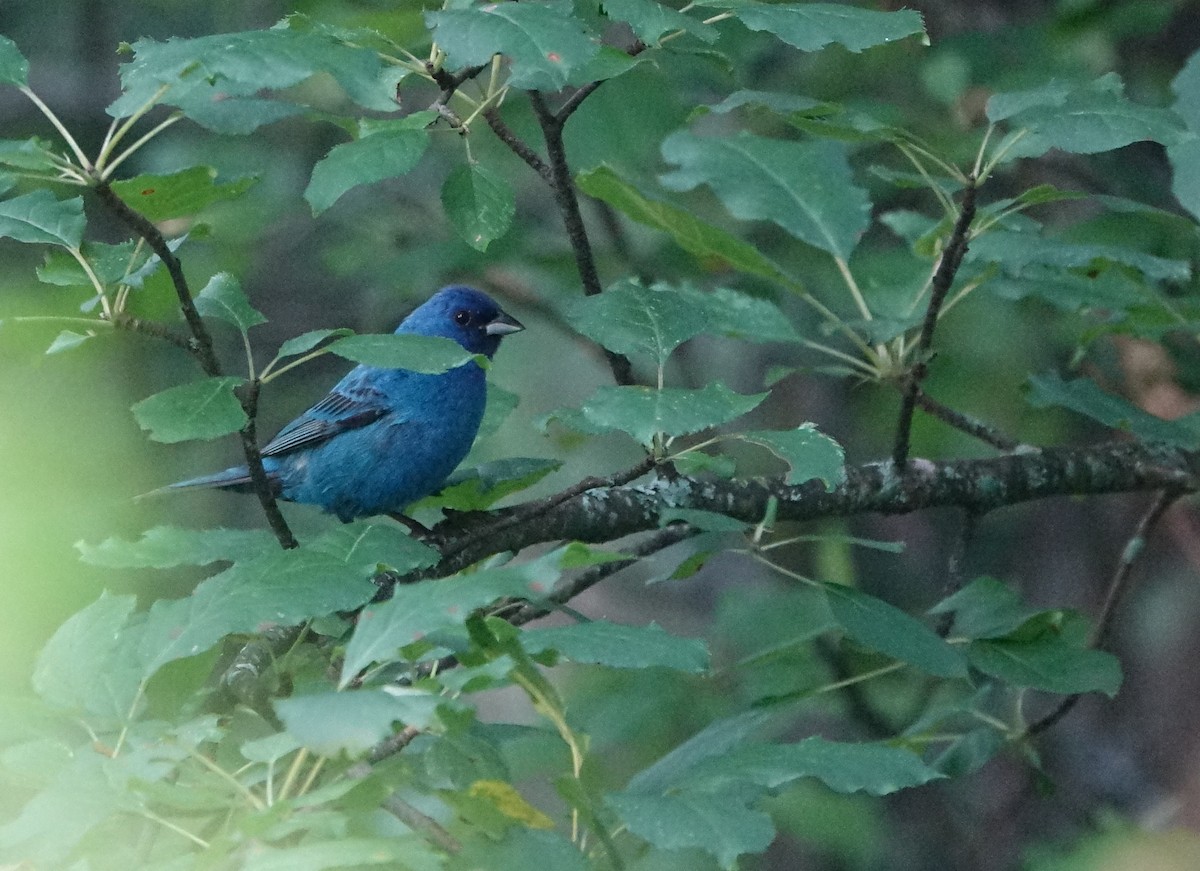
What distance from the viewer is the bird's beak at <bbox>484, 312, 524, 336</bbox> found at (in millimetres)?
4727

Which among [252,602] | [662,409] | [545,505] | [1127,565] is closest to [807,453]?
[662,409]

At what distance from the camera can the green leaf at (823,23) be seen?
2.10 metres

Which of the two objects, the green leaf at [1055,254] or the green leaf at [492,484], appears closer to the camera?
the green leaf at [492,484]

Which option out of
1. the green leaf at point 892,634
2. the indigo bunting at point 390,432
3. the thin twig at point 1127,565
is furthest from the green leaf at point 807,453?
the indigo bunting at point 390,432

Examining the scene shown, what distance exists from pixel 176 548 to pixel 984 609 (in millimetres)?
1633

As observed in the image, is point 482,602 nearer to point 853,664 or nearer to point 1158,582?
point 853,664

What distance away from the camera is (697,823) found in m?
1.47

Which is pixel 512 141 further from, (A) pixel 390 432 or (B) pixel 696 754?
(A) pixel 390 432

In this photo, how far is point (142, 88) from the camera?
1.76m

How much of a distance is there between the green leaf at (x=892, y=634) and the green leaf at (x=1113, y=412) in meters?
1.09

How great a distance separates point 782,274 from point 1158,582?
3964 millimetres

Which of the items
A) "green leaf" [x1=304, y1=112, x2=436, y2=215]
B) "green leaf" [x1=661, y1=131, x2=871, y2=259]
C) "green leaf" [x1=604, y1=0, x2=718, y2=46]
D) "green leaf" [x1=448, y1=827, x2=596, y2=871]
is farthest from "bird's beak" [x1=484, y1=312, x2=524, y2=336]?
"green leaf" [x1=448, y1=827, x2=596, y2=871]

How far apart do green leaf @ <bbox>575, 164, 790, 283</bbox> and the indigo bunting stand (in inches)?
60.2

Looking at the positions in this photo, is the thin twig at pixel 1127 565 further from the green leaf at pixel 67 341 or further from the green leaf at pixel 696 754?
the green leaf at pixel 67 341
